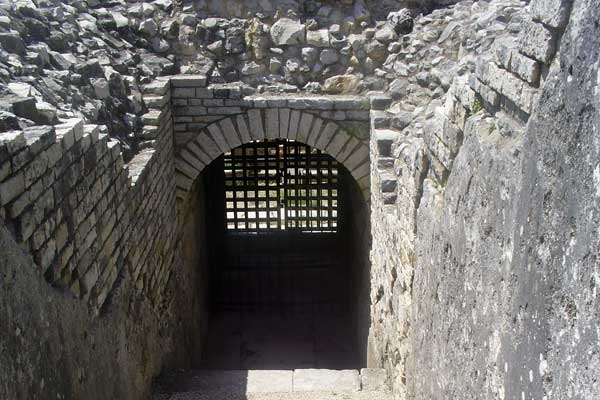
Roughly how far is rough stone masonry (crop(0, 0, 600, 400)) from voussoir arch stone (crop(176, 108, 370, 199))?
0.02m

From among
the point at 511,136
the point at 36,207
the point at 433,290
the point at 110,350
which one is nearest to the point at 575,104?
the point at 511,136

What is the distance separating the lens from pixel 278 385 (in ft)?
18.6

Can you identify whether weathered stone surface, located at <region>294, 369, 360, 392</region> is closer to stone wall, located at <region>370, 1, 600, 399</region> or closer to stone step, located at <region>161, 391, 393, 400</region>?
stone step, located at <region>161, 391, 393, 400</region>

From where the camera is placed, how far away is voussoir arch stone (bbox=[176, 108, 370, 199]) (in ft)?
21.1

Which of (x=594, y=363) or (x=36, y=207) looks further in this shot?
(x=36, y=207)

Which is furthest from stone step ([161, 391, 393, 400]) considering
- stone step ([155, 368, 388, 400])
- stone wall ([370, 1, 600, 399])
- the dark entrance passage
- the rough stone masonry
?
the dark entrance passage

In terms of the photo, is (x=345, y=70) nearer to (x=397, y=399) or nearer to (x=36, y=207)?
(x=397, y=399)

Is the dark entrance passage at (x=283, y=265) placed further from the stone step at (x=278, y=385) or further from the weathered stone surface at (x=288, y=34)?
the weathered stone surface at (x=288, y=34)

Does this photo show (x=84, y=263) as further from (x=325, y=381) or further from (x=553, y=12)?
(x=325, y=381)

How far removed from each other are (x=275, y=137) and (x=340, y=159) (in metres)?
0.71

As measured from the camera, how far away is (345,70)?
667 centimetres

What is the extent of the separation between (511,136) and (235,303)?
7370 mm

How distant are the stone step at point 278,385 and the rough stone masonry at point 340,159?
11.7 inches

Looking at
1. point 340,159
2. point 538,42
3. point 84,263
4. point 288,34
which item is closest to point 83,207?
point 84,263
